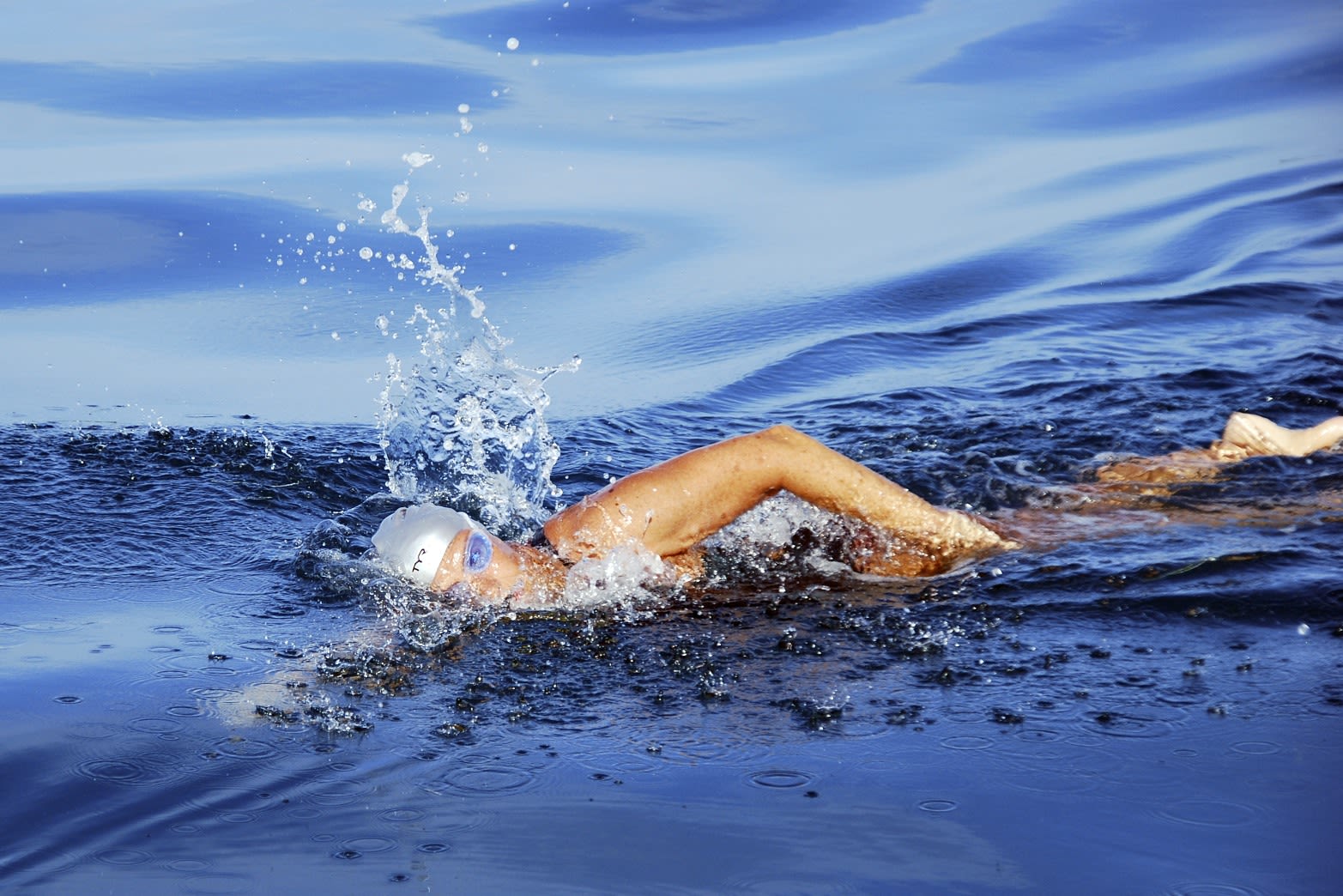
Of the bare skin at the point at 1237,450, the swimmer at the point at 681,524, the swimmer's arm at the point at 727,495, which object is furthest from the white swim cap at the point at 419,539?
the bare skin at the point at 1237,450

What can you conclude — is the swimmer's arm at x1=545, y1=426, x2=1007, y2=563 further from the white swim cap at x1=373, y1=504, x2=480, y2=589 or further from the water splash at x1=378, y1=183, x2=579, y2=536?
the water splash at x1=378, y1=183, x2=579, y2=536

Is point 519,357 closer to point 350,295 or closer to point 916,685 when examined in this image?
point 350,295

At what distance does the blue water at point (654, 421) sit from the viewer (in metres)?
3.32

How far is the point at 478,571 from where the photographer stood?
4.71m

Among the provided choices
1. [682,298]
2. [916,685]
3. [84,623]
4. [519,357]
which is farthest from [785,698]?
[682,298]

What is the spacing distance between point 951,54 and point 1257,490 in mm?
10916

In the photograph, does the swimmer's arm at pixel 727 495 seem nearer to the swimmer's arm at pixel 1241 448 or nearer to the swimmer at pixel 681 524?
the swimmer at pixel 681 524

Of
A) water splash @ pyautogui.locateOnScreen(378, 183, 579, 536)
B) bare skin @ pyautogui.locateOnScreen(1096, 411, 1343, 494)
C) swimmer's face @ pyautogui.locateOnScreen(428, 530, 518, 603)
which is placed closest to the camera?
swimmer's face @ pyautogui.locateOnScreen(428, 530, 518, 603)

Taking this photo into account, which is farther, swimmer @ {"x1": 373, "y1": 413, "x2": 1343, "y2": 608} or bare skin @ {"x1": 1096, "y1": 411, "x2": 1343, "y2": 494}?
bare skin @ {"x1": 1096, "y1": 411, "x2": 1343, "y2": 494}

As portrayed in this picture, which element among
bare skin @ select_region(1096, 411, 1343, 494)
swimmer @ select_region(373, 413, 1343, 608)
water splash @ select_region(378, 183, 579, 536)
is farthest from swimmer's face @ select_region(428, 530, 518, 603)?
bare skin @ select_region(1096, 411, 1343, 494)

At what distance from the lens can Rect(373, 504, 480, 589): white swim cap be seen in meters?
4.75

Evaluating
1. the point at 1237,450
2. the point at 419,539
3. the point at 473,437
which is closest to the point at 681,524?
the point at 419,539

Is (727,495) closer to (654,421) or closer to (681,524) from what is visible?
(681,524)

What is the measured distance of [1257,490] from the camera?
17.9ft
